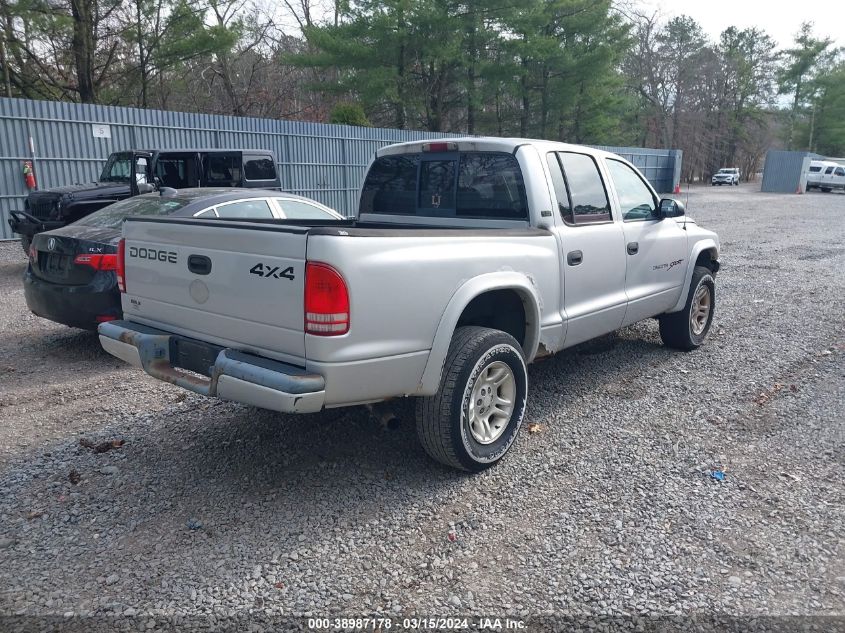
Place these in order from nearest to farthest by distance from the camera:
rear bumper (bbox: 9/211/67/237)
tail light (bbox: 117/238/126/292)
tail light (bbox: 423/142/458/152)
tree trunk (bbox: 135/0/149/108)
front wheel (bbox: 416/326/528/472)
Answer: front wheel (bbox: 416/326/528/472), tail light (bbox: 117/238/126/292), tail light (bbox: 423/142/458/152), rear bumper (bbox: 9/211/67/237), tree trunk (bbox: 135/0/149/108)

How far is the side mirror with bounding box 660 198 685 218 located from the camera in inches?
225

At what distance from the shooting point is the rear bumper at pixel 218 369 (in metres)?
3.13

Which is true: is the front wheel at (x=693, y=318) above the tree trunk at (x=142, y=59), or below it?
below

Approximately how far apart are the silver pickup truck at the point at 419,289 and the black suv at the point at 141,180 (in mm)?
6297

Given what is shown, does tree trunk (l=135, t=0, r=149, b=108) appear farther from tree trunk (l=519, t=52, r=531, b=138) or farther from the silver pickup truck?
the silver pickup truck

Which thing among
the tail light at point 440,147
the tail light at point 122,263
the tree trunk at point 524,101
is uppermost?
the tree trunk at point 524,101

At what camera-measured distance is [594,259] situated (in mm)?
4879

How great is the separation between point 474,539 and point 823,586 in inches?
61.0

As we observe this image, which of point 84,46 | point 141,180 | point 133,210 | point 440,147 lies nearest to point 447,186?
point 440,147

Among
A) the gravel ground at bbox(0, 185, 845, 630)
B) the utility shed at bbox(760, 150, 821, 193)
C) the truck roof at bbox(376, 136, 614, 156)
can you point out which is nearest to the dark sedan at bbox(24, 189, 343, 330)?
the gravel ground at bbox(0, 185, 845, 630)

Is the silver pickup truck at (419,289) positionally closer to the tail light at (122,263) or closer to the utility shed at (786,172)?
the tail light at (122,263)

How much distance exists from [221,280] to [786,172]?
4790 cm

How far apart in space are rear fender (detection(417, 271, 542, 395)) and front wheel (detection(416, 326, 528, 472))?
9cm

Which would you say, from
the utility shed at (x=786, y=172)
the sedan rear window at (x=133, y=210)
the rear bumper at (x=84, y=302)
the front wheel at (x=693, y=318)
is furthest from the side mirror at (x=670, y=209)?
the utility shed at (x=786, y=172)
